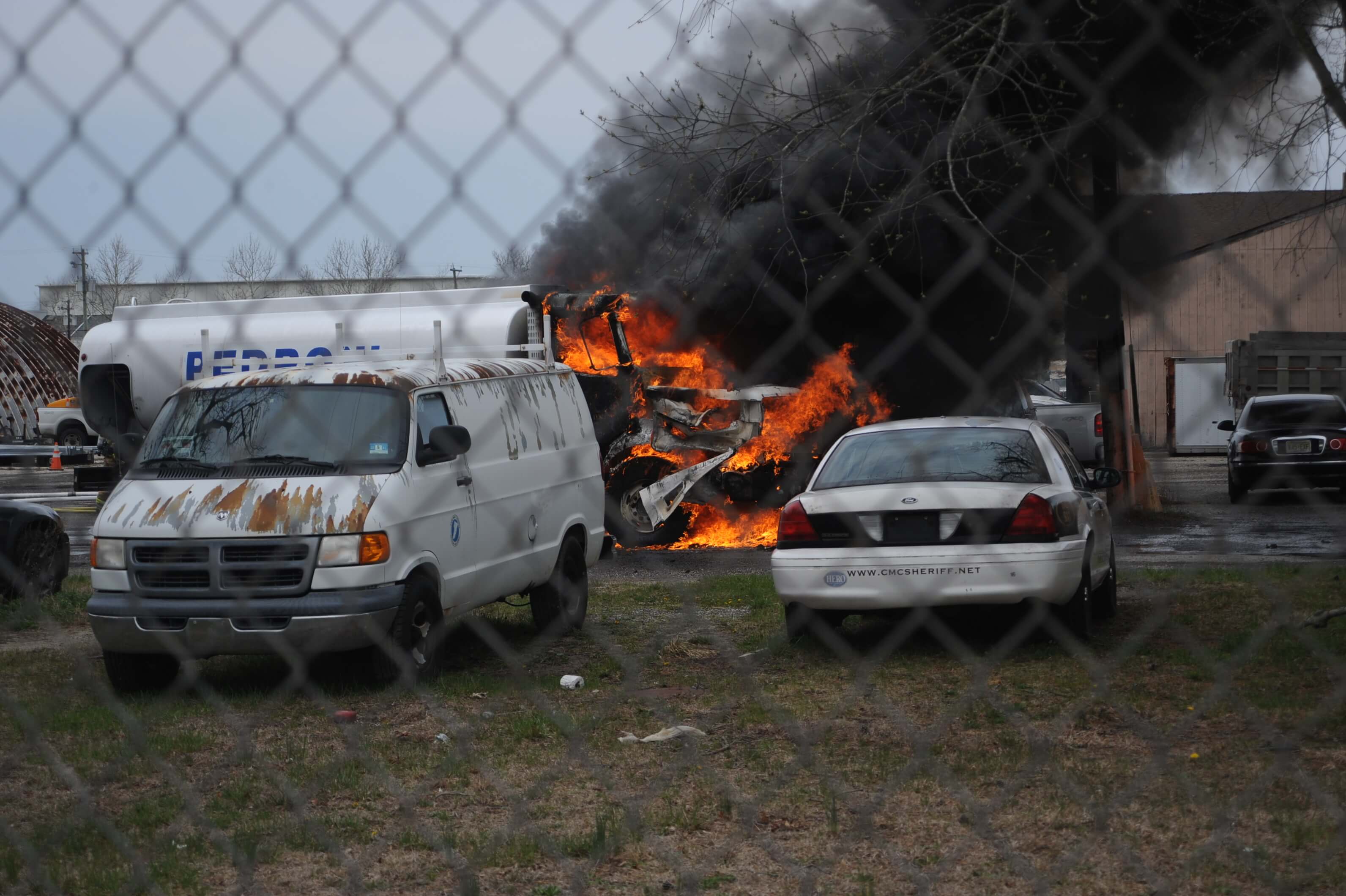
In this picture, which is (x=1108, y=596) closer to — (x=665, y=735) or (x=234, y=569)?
(x=665, y=735)

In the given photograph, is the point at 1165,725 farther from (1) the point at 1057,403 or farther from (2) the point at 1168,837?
(1) the point at 1057,403

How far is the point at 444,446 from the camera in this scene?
5438mm

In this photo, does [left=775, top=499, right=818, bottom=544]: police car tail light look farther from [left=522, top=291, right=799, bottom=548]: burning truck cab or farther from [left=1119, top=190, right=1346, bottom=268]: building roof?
[left=522, top=291, right=799, bottom=548]: burning truck cab

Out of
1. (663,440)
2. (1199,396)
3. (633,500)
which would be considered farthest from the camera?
(633,500)

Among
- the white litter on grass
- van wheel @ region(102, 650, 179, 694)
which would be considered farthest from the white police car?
van wheel @ region(102, 650, 179, 694)

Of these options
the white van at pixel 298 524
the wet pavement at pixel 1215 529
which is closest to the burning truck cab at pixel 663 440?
the wet pavement at pixel 1215 529

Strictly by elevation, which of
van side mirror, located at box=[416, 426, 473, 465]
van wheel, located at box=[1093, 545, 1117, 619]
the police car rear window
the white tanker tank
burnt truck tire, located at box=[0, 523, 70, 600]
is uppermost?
the white tanker tank

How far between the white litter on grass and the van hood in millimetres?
1794

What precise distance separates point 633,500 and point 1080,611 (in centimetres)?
655

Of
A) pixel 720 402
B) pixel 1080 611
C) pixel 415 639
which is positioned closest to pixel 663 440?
pixel 720 402

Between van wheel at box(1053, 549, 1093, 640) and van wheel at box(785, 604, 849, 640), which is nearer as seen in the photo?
van wheel at box(1053, 549, 1093, 640)

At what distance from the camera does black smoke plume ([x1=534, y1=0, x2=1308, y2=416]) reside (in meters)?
2.53

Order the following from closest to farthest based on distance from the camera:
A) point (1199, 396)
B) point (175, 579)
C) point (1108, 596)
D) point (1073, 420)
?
point (1199, 396) < point (175, 579) < point (1108, 596) < point (1073, 420)

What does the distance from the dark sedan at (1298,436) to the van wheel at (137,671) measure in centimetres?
550
